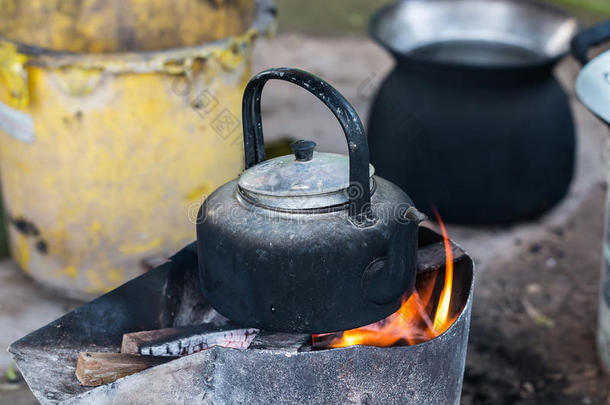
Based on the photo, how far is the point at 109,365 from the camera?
1.81m

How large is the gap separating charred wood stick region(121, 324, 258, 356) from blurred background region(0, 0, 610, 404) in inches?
33.3

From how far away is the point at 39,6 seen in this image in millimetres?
3666

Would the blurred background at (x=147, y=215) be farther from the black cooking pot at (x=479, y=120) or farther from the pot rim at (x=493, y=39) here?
the pot rim at (x=493, y=39)

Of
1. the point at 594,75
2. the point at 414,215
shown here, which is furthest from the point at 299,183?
the point at 594,75

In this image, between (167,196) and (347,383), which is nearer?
(347,383)

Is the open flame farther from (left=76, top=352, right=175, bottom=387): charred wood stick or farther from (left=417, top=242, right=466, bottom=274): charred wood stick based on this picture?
(left=76, top=352, right=175, bottom=387): charred wood stick

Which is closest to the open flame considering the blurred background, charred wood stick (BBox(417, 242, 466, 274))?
charred wood stick (BBox(417, 242, 466, 274))

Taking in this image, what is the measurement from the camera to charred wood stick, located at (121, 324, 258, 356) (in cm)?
191

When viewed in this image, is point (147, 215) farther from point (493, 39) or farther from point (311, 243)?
point (493, 39)

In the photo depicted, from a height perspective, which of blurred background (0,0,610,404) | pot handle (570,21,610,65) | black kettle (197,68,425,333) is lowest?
blurred background (0,0,610,404)

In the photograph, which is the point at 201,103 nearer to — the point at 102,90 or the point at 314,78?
the point at 102,90

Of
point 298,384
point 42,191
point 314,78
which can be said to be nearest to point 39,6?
point 42,191

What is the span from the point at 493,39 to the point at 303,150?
273 centimetres

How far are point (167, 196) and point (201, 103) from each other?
43 centimetres
